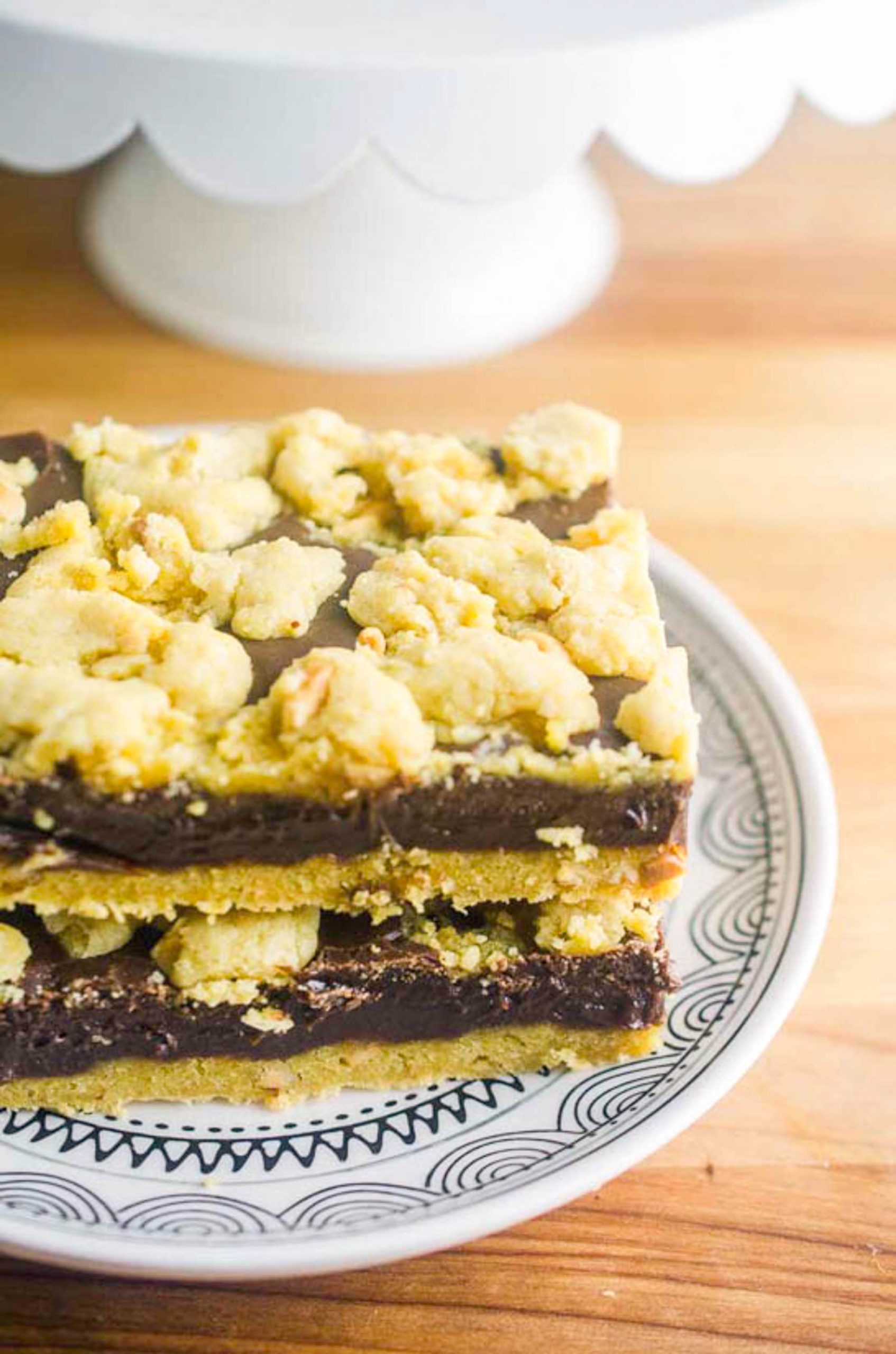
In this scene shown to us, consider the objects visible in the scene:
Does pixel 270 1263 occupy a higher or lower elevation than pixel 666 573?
lower

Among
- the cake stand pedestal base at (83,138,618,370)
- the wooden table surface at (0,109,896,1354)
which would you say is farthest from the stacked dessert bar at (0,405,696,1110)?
the cake stand pedestal base at (83,138,618,370)

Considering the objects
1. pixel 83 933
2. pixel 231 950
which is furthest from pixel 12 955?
pixel 231 950

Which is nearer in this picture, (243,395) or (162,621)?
(162,621)

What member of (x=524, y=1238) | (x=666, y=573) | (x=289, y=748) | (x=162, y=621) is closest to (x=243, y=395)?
(x=666, y=573)

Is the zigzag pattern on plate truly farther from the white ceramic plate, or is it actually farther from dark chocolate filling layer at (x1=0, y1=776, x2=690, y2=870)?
dark chocolate filling layer at (x1=0, y1=776, x2=690, y2=870)

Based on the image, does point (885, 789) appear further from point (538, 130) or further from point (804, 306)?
point (804, 306)

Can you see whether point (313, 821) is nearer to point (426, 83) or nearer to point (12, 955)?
point (12, 955)
